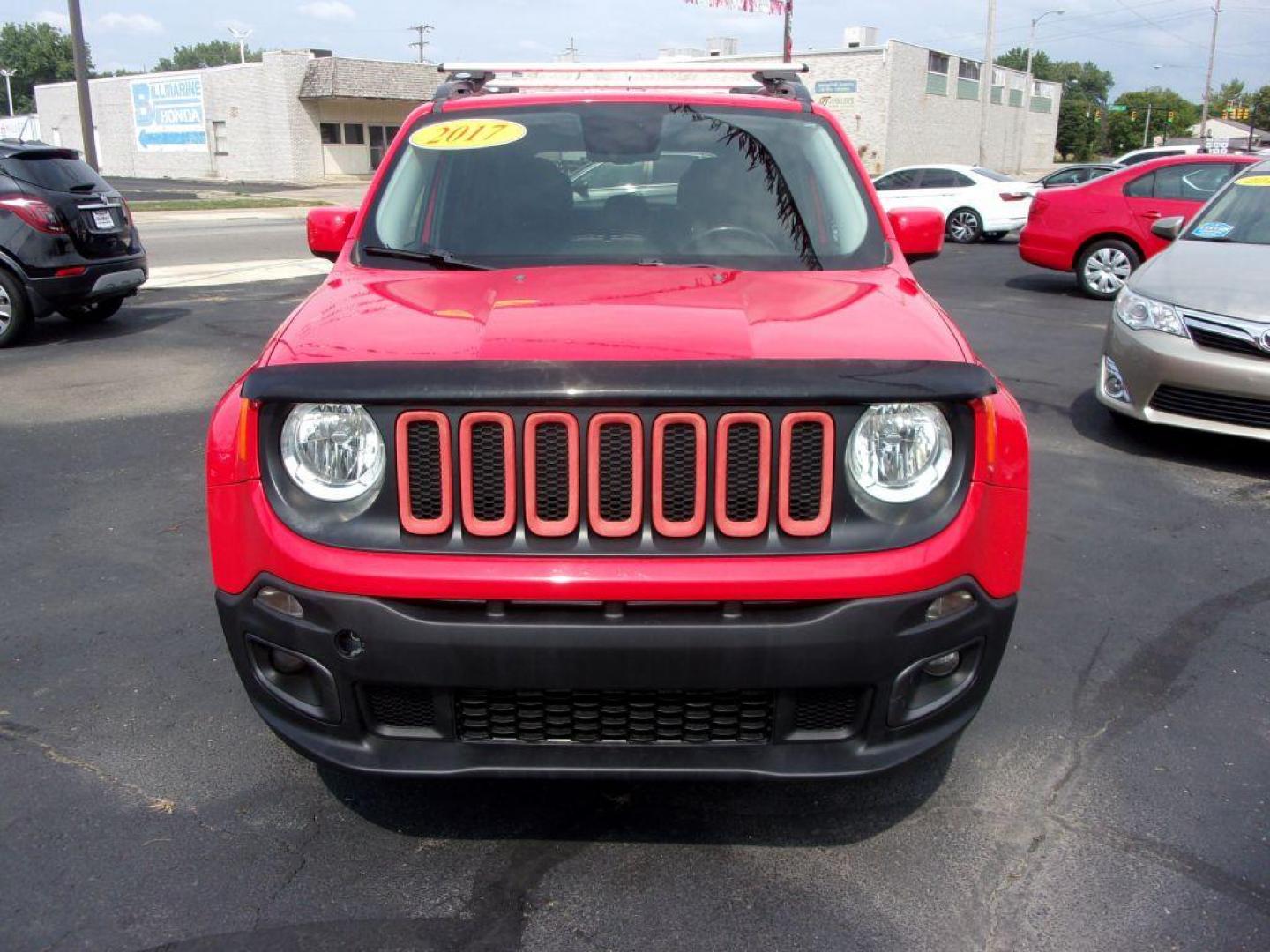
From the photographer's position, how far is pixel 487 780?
8.19 feet

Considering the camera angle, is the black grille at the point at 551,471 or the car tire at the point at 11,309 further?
the car tire at the point at 11,309

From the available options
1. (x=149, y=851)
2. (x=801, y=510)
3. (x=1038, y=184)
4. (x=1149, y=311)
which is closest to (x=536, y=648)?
(x=801, y=510)

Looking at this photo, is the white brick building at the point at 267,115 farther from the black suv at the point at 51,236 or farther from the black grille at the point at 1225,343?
the black grille at the point at 1225,343

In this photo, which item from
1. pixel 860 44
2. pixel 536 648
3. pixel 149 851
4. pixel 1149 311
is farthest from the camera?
pixel 860 44

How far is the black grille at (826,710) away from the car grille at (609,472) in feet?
1.19

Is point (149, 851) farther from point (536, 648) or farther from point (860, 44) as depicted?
point (860, 44)

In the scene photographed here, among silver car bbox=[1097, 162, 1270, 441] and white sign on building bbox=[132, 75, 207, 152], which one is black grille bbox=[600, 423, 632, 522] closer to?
silver car bbox=[1097, 162, 1270, 441]

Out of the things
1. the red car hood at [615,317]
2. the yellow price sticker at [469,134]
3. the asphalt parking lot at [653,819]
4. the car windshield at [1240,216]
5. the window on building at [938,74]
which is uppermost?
the window on building at [938,74]

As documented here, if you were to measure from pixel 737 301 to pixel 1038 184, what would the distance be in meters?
21.3

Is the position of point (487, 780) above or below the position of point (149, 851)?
above

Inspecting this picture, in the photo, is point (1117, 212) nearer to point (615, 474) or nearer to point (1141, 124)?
point (615, 474)

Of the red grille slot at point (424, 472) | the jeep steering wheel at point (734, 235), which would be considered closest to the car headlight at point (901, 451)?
the red grille slot at point (424, 472)

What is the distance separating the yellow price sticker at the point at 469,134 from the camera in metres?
3.85

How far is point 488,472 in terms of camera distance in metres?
2.37
